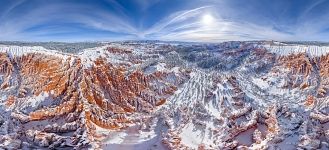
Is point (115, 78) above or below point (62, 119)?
above

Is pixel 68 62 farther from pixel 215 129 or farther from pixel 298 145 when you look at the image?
pixel 298 145

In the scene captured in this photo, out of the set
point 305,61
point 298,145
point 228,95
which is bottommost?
point 298,145

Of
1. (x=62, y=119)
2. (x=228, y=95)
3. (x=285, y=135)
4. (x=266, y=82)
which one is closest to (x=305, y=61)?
(x=266, y=82)

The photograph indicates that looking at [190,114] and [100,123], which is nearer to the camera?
[100,123]

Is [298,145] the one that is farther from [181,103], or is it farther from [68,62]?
[68,62]

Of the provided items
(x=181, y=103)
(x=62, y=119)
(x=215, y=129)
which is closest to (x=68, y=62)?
(x=62, y=119)

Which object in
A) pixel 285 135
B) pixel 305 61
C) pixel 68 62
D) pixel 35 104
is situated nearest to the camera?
pixel 285 135

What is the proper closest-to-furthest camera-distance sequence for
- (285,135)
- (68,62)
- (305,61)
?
(285,135) → (68,62) → (305,61)
